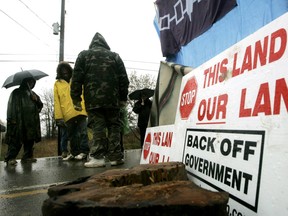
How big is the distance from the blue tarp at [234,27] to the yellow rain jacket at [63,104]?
2197 millimetres

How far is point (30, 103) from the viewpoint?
5.80 meters

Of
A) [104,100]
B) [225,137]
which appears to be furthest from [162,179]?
[104,100]

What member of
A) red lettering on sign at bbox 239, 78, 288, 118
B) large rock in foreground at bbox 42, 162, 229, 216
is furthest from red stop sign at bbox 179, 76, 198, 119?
large rock in foreground at bbox 42, 162, 229, 216

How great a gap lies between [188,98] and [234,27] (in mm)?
1833

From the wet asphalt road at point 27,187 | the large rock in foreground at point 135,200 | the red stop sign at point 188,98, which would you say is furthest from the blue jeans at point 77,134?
the large rock in foreground at point 135,200

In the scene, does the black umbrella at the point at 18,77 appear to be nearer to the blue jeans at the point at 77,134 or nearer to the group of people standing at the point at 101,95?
the blue jeans at the point at 77,134

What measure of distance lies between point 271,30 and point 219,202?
0.78 m

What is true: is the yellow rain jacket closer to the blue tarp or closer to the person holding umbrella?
the person holding umbrella

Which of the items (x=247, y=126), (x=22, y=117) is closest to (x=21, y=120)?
(x=22, y=117)

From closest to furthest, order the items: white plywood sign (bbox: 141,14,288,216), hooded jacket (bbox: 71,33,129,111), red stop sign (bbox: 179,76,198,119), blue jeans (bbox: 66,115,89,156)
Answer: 1. white plywood sign (bbox: 141,14,288,216)
2. red stop sign (bbox: 179,76,198,119)
3. hooded jacket (bbox: 71,33,129,111)
4. blue jeans (bbox: 66,115,89,156)

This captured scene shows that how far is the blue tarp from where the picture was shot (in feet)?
9.77

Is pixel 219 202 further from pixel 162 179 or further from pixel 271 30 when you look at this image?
pixel 271 30

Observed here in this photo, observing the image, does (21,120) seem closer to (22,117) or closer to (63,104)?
(22,117)

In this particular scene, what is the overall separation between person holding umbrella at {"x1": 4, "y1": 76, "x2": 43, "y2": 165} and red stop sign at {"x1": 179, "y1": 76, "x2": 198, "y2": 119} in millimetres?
4232
